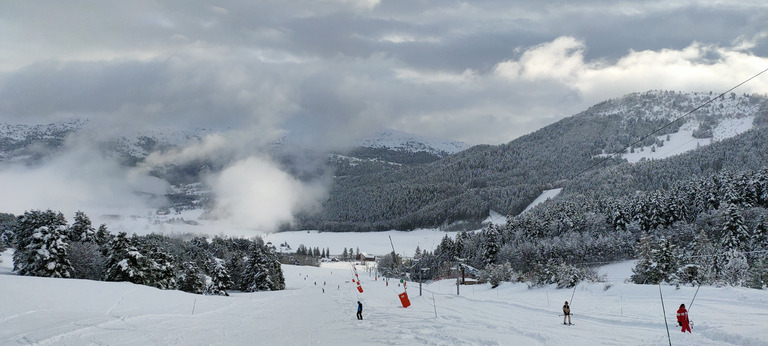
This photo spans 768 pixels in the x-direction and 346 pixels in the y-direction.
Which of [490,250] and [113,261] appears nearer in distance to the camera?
[113,261]

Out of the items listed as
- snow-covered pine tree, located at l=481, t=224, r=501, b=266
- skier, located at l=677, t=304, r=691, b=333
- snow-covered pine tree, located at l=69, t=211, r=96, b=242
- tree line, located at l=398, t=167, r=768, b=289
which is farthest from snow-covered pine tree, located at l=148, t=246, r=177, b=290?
snow-covered pine tree, located at l=481, t=224, r=501, b=266

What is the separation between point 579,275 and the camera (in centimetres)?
5559

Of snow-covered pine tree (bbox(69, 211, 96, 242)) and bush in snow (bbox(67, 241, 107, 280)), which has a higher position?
snow-covered pine tree (bbox(69, 211, 96, 242))

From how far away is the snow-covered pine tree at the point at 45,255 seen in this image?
5497cm

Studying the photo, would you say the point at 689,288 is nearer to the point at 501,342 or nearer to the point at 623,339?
the point at 623,339

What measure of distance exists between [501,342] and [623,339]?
18.8ft

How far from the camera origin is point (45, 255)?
55.1 m

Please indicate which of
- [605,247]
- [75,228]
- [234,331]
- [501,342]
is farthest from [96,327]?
[605,247]

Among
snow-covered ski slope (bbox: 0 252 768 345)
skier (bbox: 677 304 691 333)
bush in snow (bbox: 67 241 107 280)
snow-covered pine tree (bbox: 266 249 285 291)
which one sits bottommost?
snow-covered pine tree (bbox: 266 249 285 291)

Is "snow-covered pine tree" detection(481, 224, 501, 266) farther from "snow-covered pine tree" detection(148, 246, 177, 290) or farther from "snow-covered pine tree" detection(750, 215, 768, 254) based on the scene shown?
"snow-covered pine tree" detection(148, 246, 177, 290)

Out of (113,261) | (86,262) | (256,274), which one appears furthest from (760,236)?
(86,262)

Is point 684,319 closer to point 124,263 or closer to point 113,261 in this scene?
point 124,263

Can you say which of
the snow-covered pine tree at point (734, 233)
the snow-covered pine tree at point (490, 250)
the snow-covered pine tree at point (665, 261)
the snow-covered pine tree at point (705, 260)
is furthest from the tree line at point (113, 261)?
the snow-covered pine tree at point (734, 233)

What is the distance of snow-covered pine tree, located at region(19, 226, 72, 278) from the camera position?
5497 centimetres
